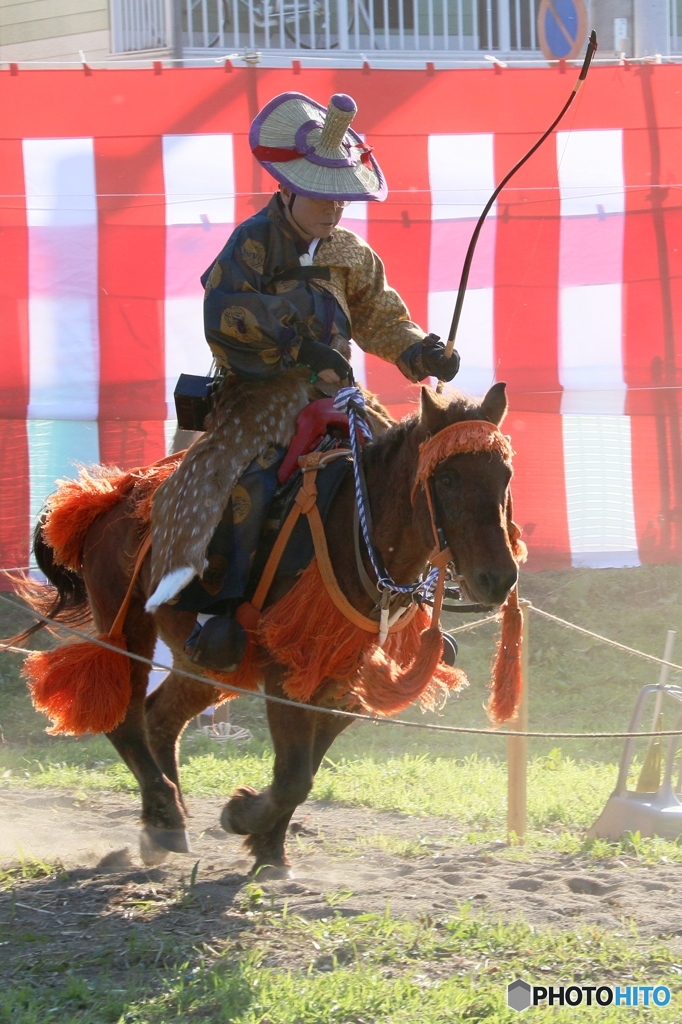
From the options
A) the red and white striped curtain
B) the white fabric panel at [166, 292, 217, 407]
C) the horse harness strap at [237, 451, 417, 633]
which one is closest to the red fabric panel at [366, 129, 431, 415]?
the red and white striped curtain

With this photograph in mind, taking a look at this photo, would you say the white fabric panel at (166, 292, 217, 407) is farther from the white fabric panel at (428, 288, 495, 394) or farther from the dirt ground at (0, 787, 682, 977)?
the dirt ground at (0, 787, 682, 977)

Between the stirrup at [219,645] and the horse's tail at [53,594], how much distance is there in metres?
1.42

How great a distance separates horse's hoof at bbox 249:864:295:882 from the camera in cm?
428

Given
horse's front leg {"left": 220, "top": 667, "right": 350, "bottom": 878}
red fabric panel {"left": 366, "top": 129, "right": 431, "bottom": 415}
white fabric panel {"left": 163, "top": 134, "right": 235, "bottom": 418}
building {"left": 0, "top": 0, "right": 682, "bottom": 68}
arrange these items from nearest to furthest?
1. horse's front leg {"left": 220, "top": 667, "right": 350, "bottom": 878}
2. white fabric panel {"left": 163, "top": 134, "right": 235, "bottom": 418}
3. red fabric panel {"left": 366, "top": 129, "right": 431, "bottom": 415}
4. building {"left": 0, "top": 0, "right": 682, "bottom": 68}

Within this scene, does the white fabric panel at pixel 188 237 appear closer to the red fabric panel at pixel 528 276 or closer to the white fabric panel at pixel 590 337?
the red fabric panel at pixel 528 276

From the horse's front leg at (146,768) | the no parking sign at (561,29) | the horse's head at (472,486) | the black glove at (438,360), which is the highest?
the no parking sign at (561,29)

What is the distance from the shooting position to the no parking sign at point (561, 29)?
11000 mm

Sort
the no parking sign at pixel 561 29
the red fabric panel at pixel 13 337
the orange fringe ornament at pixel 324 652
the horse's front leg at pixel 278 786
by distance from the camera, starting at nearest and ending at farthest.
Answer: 1. the orange fringe ornament at pixel 324 652
2. the horse's front leg at pixel 278 786
3. the red fabric panel at pixel 13 337
4. the no parking sign at pixel 561 29

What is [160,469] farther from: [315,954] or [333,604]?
[315,954]

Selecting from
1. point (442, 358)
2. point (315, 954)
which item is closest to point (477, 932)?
point (315, 954)

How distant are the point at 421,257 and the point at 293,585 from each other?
4165 millimetres

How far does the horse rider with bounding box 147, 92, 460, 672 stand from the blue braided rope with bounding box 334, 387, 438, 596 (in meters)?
0.10

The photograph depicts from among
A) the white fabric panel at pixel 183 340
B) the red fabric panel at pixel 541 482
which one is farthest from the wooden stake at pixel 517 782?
the white fabric panel at pixel 183 340

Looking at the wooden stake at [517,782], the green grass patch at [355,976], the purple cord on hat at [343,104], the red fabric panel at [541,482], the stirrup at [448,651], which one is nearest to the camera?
the green grass patch at [355,976]
